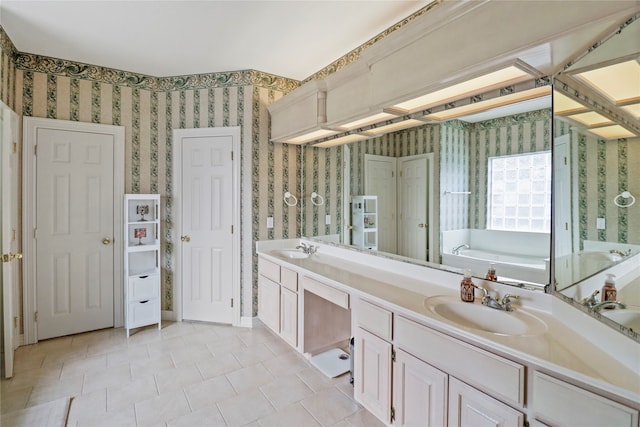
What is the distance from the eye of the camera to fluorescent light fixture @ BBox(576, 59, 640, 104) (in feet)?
3.38

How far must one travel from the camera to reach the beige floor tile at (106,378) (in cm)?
237

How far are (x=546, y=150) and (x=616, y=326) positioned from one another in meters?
0.89

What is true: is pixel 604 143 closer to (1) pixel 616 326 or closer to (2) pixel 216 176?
(1) pixel 616 326

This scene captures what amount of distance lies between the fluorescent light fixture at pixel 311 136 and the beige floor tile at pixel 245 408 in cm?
216

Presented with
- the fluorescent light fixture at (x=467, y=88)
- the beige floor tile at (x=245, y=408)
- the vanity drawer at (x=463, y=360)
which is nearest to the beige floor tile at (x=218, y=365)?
the beige floor tile at (x=245, y=408)

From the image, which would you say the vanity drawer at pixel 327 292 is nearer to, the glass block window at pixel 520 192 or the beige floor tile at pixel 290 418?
the beige floor tile at pixel 290 418

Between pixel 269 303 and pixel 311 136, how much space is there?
5.62 ft

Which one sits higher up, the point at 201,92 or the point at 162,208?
the point at 201,92

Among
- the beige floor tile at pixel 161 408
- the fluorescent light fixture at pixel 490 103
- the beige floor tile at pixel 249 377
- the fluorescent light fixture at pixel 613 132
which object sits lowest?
the beige floor tile at pixel 161 408

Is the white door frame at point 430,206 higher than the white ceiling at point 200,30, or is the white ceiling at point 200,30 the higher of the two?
the white ceiling at point 200,30

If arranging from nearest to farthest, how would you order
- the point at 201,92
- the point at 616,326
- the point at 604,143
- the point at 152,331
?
the point at 616,326, the point at 604,143, the point at 152,331, the point at 201,92

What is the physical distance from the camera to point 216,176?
3547 mm

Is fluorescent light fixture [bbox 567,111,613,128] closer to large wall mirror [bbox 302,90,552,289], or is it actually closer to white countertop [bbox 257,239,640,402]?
large wall mirror [bbox 302,90,552,289]

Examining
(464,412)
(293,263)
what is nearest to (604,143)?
(464,412)
